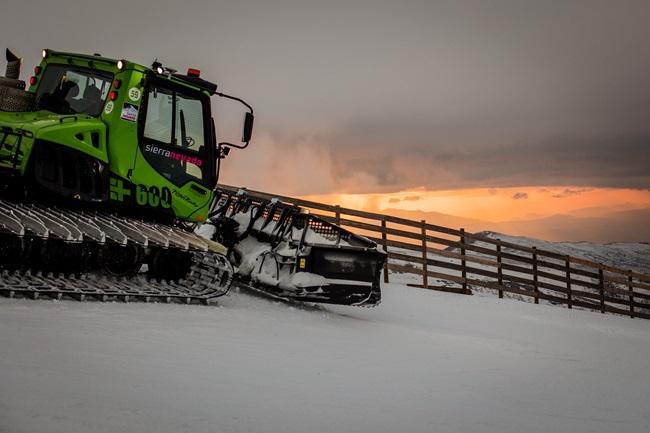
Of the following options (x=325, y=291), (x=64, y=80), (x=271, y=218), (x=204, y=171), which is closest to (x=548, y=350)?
(x=325, y=291)

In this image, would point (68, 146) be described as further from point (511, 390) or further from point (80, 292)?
point (511, 390)

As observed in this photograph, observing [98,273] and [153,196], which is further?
[153,196]

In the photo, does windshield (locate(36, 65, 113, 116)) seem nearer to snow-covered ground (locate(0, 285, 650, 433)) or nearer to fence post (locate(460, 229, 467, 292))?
snow-covered ground (locate(0, 285, 650, 433))

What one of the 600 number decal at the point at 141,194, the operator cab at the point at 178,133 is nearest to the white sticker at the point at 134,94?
→ the operator cab at the point at 178,133

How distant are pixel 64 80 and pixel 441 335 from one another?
605cm

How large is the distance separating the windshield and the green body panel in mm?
95

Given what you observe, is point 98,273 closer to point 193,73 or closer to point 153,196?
point 153,196

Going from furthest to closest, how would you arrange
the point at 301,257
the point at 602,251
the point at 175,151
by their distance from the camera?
the point at 602,251
the point at 301,257
the point at 175,151

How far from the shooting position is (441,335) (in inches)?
369

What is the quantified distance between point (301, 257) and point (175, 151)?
2.20m

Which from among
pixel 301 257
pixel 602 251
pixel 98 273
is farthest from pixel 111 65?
pixel 602 251

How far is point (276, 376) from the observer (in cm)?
530

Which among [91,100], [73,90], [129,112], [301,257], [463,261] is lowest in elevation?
[301,257]

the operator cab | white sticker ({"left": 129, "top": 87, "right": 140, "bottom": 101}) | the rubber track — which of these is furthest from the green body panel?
the rubber track
